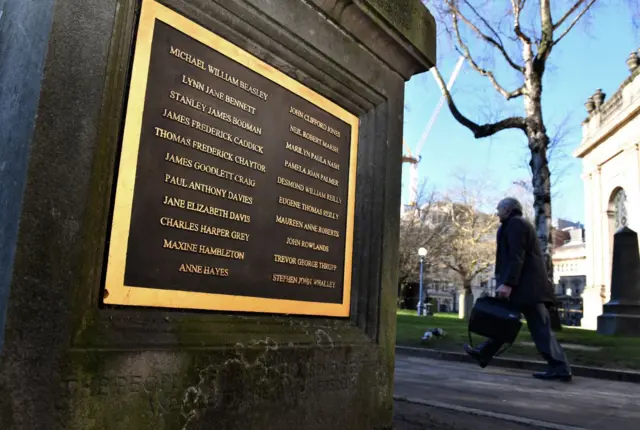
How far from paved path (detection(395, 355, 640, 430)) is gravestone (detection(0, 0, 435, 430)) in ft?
5.06

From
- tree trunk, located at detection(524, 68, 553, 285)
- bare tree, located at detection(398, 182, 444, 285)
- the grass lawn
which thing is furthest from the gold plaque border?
bare tree, located at detection(398, 182, 444, 285)

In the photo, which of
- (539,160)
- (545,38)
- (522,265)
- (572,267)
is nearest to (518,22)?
(545,38)

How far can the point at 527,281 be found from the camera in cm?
608

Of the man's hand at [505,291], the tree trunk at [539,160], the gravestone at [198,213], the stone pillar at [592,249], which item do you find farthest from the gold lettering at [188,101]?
the stone pillar at [592,249]

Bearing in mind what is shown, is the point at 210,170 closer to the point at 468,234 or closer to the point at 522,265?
the point at 522,265

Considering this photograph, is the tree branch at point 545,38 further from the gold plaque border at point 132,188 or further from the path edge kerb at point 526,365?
the gold plaque border at point 132,188

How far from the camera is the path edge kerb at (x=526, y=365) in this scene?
710 centimetres

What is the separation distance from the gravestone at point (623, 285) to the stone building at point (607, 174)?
20.5 feet

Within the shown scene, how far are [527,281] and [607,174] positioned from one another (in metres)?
22.7

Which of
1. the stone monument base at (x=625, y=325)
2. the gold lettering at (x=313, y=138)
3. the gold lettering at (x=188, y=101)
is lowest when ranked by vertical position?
the stone monument base at (x=625, y=325)

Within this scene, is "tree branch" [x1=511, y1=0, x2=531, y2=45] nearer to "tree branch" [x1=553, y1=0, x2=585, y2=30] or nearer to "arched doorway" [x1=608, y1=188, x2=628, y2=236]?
"tree branch" [x1=553, y1=0, x2=585, y2=30]

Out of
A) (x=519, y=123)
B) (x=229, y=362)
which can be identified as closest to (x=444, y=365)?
(x=229, y=362)

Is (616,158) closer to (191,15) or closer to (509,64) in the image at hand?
(509,64)

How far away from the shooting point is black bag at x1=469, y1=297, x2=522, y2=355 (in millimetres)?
5746
